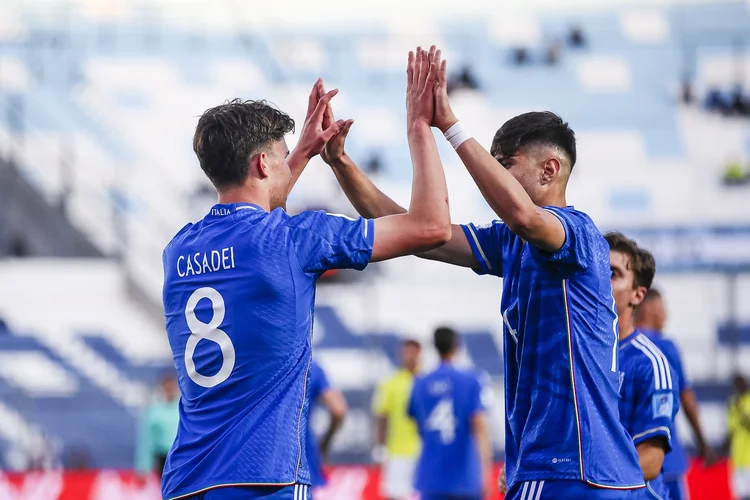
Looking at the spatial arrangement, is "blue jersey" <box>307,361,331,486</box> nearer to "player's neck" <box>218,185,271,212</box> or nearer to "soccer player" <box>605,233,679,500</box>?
"soccer player" <box>605,233,679,500</box>

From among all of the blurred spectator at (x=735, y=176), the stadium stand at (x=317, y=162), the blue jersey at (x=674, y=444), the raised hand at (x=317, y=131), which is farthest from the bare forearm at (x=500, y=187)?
the blurred spectator at (x=735, y=176)

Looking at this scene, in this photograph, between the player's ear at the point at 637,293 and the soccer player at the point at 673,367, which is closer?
the player's ear at the point at 637,293

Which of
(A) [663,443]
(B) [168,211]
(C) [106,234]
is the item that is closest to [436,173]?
(A) [663,443]

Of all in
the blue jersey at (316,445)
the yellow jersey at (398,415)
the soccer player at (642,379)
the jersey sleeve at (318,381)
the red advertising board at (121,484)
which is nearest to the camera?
the soccer player at (642,379)

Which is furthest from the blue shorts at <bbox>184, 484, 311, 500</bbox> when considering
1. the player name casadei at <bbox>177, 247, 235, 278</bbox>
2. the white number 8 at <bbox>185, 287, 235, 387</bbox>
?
the player name casadei at <bbox>177, 247, 235, 278</bbox>

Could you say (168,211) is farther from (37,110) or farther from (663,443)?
(663,443)

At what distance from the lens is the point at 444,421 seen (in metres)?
10.2

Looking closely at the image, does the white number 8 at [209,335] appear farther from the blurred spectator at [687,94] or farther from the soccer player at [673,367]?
the blurred spectator at [687,94]

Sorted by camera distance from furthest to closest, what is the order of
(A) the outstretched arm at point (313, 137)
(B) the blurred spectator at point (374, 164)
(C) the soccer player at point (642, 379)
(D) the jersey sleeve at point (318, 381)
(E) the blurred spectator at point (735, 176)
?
1. (E) the blurred spectator at point (735, 176)
2. (B) the blurred spectator at point (374, 164)
3. (D) the jersey sleeve at point (318, 381)
4. (C) the soccer player at point (642, 379)
5. (A) the outstretched arm at point (313, 137)

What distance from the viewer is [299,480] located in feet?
11.2

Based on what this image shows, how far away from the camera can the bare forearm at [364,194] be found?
442 centimetres

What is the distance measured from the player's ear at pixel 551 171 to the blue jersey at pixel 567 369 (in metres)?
0.14

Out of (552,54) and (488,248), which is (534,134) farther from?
→ (552,54)

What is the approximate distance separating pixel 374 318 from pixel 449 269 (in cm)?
251
